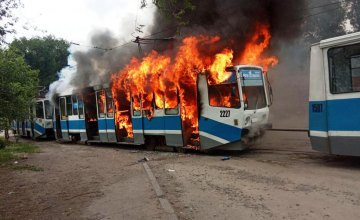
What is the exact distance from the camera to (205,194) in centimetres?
763

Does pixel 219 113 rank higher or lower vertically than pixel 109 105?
lower

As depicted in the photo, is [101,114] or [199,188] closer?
[199,188]

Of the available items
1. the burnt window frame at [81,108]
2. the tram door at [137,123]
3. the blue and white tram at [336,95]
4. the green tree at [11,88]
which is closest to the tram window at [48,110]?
the burnt window frame at [81,108]

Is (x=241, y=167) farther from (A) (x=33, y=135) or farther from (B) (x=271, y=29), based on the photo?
(A) (x=33, y=135)

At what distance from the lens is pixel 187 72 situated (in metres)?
13.6

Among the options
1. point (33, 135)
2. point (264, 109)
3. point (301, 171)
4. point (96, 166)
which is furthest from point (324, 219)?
point (33, 135)

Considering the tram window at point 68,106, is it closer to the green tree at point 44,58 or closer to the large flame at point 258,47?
the large flame at point 258,47

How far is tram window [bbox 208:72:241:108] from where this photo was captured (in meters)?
12.4

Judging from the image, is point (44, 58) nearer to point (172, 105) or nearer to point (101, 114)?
point (101, 114)

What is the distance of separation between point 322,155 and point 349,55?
11.4ft

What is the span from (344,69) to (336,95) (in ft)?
2.00

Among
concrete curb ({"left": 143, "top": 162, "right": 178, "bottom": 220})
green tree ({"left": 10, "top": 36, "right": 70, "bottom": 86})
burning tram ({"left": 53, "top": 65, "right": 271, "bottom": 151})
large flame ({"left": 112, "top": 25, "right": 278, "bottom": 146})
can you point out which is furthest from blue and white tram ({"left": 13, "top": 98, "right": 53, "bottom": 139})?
green tree ({"left": 10, "top": 36, "right": 70, "bottom": 86})

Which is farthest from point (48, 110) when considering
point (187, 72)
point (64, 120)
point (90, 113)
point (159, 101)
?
point (187, 72)

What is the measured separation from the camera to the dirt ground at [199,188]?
6488mm
